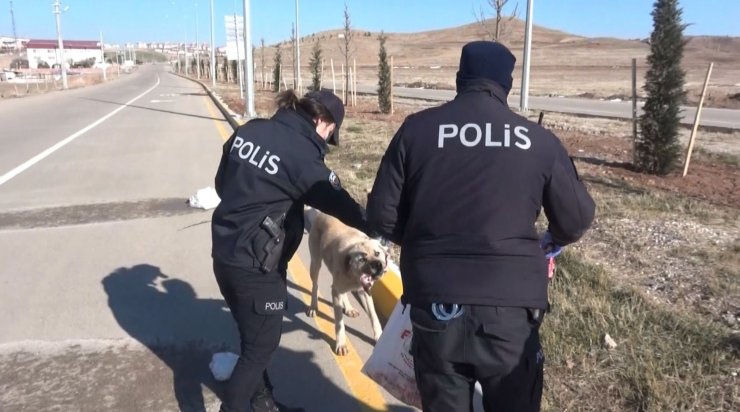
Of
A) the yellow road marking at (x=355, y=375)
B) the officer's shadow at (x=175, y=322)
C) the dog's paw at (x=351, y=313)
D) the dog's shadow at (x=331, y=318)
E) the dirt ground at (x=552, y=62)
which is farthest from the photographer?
the dirt ground at (x=552, y=62)

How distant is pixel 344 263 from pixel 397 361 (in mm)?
1169

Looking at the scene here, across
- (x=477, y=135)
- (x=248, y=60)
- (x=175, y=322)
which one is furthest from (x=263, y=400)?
(x=248, y=60)

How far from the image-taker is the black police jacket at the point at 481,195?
1990 millimetres

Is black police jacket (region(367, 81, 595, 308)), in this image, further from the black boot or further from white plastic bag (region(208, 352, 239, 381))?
white plastic bag (region(208, 352, 239, 381))

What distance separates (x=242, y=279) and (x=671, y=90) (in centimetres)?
962

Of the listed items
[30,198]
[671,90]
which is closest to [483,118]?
[30,198]

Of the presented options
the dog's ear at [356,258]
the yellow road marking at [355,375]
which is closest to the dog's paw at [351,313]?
the yellow road marking at [355,375]

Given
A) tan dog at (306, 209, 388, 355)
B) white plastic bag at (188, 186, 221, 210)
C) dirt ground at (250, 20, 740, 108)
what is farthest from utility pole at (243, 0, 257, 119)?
tan dog at (306, 209, 388, 355)

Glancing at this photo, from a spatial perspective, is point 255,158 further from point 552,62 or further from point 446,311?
point 552,62

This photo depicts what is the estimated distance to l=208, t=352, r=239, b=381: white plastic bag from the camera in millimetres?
3707

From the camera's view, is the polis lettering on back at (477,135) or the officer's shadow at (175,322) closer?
the polis lettering on back at (477,135)

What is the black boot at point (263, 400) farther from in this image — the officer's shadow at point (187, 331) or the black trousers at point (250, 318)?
the officer's shadow at point (187, 331)

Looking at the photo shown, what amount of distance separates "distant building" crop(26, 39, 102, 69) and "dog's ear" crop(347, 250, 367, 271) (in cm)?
12667

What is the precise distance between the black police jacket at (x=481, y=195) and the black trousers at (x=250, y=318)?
3.35 ft
